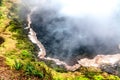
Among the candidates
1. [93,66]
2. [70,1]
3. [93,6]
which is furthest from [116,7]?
[93,66]

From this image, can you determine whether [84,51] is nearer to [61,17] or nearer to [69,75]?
[69,75]

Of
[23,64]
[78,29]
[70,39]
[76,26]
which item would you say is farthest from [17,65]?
[76,26]

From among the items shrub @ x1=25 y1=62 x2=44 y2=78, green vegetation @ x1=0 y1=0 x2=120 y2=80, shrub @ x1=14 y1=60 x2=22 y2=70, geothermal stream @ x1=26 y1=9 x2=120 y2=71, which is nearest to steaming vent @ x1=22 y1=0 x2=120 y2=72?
geothermal stream @ x1=26 y1=9 x2=120 y2=71

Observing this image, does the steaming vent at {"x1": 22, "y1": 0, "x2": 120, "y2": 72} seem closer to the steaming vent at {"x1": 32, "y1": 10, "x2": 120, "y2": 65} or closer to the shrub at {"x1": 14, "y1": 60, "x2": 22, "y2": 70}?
the steaming vent at {"x1": 32, "y1": 10, "x2": 120, "y2": 65}

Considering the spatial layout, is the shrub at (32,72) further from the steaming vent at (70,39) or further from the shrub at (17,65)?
the steaming vent at (70,39)

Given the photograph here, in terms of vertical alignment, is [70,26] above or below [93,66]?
above
